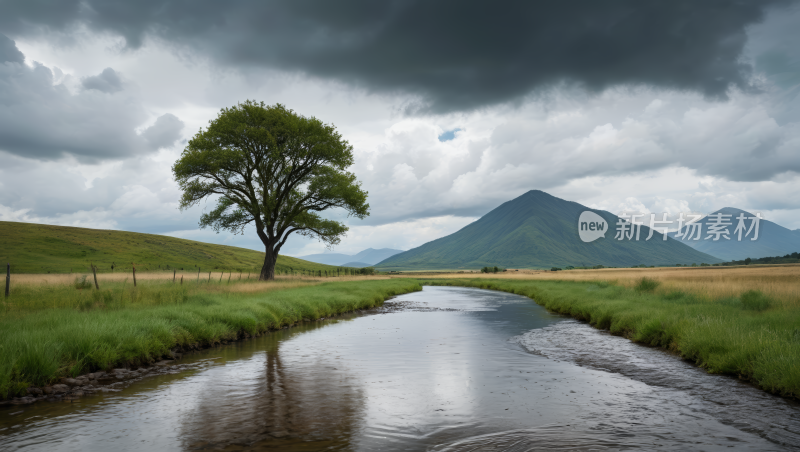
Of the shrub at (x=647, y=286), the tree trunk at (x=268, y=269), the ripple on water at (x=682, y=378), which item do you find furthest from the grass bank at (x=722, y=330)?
the tree trunk at (x=268, y=269)

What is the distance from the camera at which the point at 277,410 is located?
10484mm

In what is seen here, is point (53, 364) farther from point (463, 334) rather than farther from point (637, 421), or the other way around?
point (463, 334)

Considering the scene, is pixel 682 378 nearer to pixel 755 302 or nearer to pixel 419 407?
pixel 419 407

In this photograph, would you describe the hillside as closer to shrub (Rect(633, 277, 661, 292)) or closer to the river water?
the river water

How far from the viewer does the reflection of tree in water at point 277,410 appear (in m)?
8.56

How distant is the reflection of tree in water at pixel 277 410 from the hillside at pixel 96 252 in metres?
72.4

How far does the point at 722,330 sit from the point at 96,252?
113 metres

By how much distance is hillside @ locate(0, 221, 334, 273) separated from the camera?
79938mm

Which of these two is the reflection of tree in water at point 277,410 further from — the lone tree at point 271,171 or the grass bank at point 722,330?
the lone tree at point 271,171

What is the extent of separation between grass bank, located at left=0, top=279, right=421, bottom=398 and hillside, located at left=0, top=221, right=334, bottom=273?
5911 cm

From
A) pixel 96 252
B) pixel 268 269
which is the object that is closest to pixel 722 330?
pixel 268 269

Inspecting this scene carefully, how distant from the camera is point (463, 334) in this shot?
23.5 metres

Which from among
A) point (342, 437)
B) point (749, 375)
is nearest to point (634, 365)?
point (749, 375)

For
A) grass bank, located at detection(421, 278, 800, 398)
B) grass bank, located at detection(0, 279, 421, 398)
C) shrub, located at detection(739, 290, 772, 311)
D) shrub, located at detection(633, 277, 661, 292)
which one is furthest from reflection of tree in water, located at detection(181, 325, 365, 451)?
shrub, located at detection(633, 277, 661, 292)
